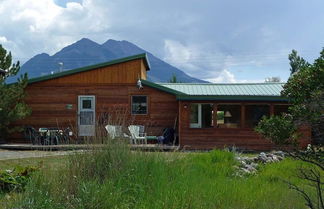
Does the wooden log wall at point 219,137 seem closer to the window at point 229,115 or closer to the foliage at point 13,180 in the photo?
the window at point 229,115

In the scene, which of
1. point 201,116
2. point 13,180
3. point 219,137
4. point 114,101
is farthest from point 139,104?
point 13,180

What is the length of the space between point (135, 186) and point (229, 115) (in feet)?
41.6

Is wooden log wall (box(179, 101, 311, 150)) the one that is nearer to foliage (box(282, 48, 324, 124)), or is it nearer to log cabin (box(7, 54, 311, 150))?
log cabin (box(7, 54, 311, 150))

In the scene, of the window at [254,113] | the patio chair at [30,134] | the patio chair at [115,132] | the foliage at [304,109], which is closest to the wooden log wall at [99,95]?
the patio chair at [30,134]

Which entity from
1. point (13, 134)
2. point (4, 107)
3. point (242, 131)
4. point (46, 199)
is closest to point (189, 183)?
point (46, 199)

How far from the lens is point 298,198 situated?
214 inches

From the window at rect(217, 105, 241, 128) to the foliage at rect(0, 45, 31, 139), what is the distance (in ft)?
25.8

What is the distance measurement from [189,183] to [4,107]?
478 inches

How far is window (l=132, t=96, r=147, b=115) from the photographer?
17078 millimetres

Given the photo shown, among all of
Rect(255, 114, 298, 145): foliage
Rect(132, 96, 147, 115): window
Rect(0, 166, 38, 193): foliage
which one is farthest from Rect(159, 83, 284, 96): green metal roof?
Rect(255, 114, 298, 145): foliage

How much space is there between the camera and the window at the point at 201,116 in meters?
16.8

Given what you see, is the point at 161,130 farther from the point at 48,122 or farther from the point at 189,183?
the point at 189,183

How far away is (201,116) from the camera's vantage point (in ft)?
55.4

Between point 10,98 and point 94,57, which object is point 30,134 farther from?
point 94,57
